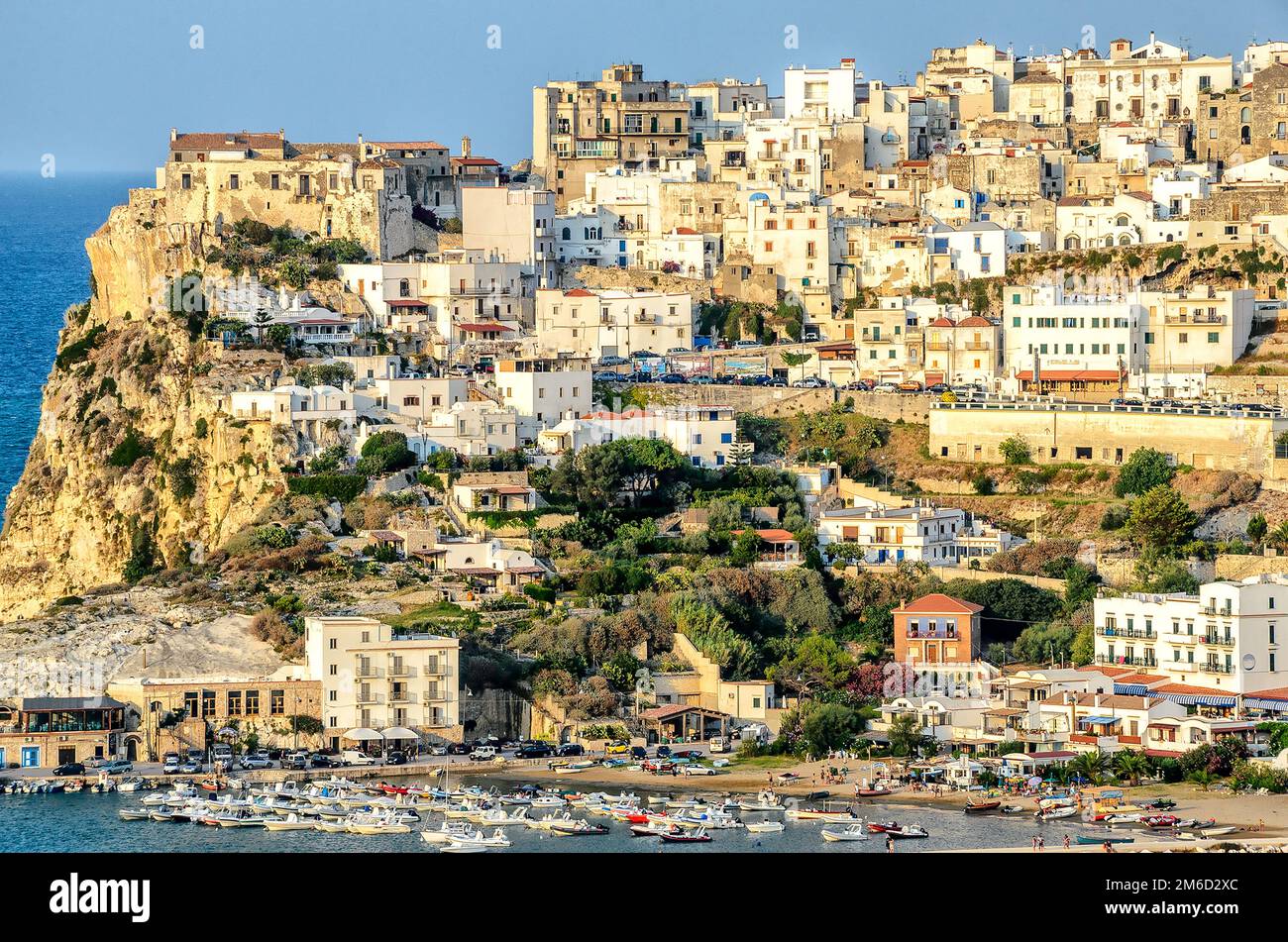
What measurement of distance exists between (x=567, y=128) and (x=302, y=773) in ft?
105

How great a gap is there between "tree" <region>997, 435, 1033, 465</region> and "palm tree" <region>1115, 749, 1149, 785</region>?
14628 mm

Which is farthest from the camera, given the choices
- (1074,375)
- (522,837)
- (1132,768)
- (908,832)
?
(1074,375)

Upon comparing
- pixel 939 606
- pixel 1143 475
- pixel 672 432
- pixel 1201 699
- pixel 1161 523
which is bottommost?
pixel 1201 699

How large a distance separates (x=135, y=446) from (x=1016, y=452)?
18.4m

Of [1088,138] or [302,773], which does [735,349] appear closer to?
[1088,138]

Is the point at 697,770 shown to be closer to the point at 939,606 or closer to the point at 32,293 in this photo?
the point at 939,606

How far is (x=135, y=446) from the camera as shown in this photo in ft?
171

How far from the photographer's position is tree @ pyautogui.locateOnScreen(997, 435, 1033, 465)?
4847 cm

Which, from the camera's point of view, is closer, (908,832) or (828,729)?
(908,832)

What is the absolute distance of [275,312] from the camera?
53219mm

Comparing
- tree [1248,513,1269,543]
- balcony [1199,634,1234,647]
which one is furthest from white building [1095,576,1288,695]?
tree [1248,513,1269,543]

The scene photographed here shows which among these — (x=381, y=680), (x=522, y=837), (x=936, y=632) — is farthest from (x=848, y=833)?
(x=936, y=632)
